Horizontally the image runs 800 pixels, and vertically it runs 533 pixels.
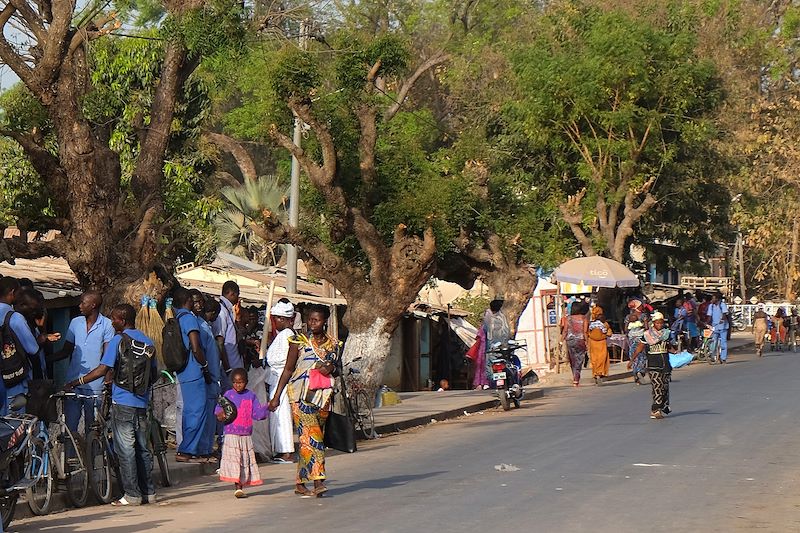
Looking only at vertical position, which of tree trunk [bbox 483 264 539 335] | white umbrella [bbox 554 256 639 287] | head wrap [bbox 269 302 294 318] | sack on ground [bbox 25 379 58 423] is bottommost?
sack on ground [bbox 25 379 58 423]

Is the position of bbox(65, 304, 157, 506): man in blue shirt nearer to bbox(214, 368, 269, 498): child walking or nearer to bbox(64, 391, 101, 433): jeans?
bbox(64, 391, 101, 433): jeans

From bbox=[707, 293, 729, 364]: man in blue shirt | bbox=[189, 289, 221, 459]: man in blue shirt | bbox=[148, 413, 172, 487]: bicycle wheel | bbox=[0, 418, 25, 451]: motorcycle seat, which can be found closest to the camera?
bbox=[0, 418, 25, 451]: motorcycle seat

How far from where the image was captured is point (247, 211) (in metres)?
40.2

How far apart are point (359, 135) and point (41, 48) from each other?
10006mm

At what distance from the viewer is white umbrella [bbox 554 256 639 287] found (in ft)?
112

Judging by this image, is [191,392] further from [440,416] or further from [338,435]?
[440,416]

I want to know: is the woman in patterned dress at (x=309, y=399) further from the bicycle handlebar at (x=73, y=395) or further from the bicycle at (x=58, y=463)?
the bicycle at (x=58, y=463)

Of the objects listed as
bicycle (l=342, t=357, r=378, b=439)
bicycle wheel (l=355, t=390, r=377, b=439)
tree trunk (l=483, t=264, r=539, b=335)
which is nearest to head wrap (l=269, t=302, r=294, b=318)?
bicycle (l=342, t=357, r=378, b=439)

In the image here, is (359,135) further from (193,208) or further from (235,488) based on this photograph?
(235,488)

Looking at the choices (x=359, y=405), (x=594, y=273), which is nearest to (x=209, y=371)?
(x=359, y=405)

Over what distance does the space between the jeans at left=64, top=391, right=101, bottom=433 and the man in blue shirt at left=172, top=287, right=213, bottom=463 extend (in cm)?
195

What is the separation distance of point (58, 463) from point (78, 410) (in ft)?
3.16

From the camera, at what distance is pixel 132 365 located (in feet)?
37.1

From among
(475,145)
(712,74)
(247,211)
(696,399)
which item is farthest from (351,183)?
(712,74)
